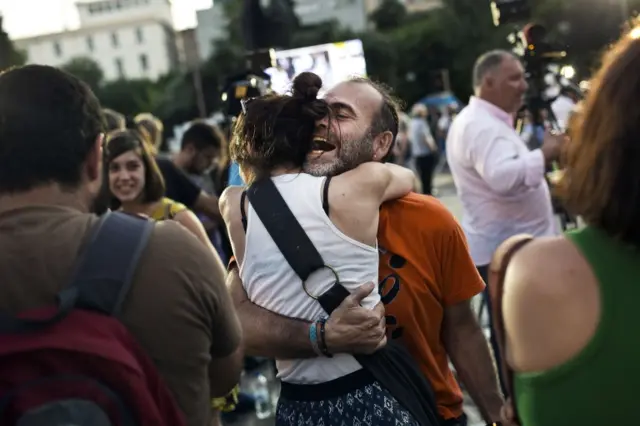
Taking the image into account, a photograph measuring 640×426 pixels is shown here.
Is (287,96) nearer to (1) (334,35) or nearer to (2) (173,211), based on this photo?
(2) (173,211)

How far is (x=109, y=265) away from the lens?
1504 millimetres

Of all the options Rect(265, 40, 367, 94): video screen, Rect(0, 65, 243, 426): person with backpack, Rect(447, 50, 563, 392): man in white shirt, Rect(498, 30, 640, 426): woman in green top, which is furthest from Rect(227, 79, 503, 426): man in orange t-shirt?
Rect(265, 40, 367, 94): video screen

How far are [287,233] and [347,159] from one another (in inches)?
12.9

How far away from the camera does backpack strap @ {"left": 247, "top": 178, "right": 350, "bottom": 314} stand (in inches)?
81.4

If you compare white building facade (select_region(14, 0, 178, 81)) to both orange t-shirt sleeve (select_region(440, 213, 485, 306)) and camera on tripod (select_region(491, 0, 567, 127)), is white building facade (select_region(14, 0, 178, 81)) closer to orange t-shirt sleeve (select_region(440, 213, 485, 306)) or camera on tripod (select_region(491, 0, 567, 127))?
camera on tripod (select_region(491, 0, 567, 127))

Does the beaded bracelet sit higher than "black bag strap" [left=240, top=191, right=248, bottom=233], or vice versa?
"black bag strap" [left=240, top=191, right=248, bottom=233]

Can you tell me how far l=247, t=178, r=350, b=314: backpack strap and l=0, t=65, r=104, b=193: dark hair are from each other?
24.1 inches

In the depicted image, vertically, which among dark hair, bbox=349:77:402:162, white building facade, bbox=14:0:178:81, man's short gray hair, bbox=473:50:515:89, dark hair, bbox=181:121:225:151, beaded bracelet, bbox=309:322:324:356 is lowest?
white building facade, bbox=14:0:178:81

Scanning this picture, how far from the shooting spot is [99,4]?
115000 millimetres

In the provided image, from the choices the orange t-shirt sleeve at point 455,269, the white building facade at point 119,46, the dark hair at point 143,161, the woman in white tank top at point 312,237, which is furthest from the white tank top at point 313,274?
the white building facade at point 119,46

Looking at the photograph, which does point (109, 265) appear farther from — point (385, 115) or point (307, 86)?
point (385, 115)

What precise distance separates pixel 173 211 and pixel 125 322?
239 centimetres

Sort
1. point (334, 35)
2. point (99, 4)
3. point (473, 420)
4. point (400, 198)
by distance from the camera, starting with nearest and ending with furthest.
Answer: point (400, 198) < point (473, 420) < point (334, 35) < point (99, 4)

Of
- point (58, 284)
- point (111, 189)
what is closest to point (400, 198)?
point (58, 284)
